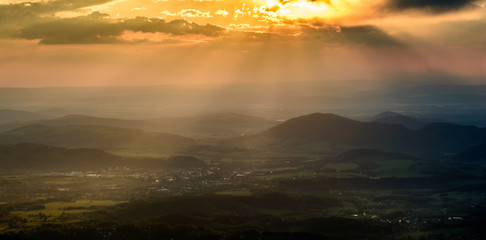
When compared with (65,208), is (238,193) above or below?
below

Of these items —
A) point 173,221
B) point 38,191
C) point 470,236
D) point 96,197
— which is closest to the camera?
point 470,236

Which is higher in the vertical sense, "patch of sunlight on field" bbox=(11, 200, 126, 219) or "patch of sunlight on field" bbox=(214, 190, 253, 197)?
"patch of sunlight on field" bbox=(11, 200, 126, 219)

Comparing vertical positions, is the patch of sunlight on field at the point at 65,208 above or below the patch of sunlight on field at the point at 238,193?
above

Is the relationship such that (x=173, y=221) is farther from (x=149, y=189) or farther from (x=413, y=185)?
(x=413, y=185)

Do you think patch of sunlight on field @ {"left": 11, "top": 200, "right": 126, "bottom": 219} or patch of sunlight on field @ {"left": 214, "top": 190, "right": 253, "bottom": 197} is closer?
patch of sunlight on field @ {"left": 11, "top": 200, "right": 126, "bottom": 219}

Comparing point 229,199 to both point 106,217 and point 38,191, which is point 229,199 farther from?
point 38,191

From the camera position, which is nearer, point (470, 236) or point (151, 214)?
point (470, 236)

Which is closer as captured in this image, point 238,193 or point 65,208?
point 65,208

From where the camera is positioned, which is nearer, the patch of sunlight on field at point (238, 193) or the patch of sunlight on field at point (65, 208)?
the patch of sunlight on field at point (65, 208)

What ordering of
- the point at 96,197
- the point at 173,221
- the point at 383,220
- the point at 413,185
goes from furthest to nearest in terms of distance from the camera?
the point at 413,185
the point at 96,197
the point at 383,220
the point at 173,221

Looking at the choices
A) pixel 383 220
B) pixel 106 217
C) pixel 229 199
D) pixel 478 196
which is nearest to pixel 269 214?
pixel 229 199
